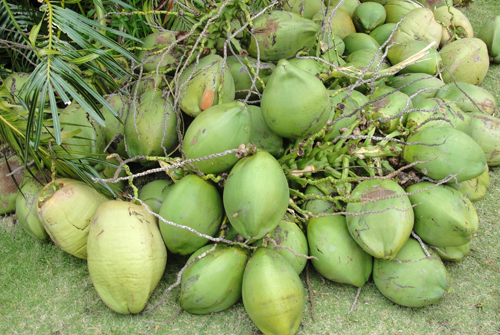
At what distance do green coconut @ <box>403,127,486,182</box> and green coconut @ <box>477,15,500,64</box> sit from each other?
1.52 m

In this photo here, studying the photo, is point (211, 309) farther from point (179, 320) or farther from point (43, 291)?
point (43, 291)

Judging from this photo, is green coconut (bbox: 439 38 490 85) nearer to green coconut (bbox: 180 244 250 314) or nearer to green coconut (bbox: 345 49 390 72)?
green coconut (bbox: 345 49 390 72)

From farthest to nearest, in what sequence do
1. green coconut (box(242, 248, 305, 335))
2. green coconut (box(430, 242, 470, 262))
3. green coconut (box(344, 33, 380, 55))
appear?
green coconut (box(344, 33, 380, 55)) < green coconut (box(430, 242, 470, 262)) < green coconut (box(242, 248, 305, 335))

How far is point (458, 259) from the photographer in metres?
1.68

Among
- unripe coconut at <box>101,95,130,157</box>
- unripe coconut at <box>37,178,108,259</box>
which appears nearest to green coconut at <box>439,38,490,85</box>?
unripe coconut at <box>101,95,130,157</box>

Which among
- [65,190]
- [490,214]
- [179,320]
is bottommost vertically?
[490,214]

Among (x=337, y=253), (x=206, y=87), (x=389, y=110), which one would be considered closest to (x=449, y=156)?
(x=389, y=110)

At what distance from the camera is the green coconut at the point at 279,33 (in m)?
1.86

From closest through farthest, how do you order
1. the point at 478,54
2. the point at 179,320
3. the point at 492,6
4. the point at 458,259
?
the point at 179,320
the point at 458,259
the point at 478,54
the point at 492,6

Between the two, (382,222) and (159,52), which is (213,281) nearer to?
(382,222)

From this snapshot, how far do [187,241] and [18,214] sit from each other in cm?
79

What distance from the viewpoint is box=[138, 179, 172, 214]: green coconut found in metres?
1.68

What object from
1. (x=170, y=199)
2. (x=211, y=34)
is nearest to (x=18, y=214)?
(x=170, y=199)

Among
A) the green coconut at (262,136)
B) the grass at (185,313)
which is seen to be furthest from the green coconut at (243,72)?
the grass at (185,313)
